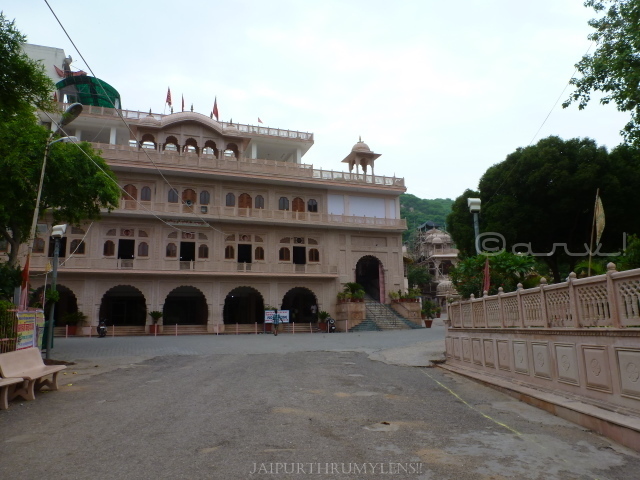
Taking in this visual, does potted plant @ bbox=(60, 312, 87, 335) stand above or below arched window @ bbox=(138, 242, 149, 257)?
below

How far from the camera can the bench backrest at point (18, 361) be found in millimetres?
6847

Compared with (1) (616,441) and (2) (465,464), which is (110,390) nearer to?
(2) (465,464)

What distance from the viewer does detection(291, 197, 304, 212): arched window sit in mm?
30891

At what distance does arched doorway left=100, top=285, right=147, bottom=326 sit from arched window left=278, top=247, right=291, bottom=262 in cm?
882

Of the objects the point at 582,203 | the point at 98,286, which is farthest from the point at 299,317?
the point at 582,203

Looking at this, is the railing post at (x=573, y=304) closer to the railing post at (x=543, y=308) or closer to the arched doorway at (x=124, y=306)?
the railing post at (x=543, y=308)

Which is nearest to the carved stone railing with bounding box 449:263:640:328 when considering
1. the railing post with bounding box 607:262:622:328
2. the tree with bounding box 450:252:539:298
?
the railing post with bounding box 607:262:622:328

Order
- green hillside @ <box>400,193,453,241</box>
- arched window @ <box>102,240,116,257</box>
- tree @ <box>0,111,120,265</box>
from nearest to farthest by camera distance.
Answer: tree @ <box>0,111,120,265</box> < arched window @ <box>102,240,116,257</box> < green hillside @ <box>400,193,453,241</box>

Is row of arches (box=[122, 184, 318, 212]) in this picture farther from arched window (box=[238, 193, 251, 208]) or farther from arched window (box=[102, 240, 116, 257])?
arched window (box=[102, 240, 116, 257])

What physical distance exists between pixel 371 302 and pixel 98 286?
16473 millimetres

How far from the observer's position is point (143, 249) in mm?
27531

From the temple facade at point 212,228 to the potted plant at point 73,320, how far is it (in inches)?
17.8

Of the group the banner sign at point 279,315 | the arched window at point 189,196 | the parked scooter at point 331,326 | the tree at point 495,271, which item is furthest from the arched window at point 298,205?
the tree at point 495,271

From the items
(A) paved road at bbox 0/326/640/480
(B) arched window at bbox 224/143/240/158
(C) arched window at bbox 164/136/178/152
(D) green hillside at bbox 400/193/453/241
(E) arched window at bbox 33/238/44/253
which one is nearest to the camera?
(A) paved road at bbox 0/326/640/480
